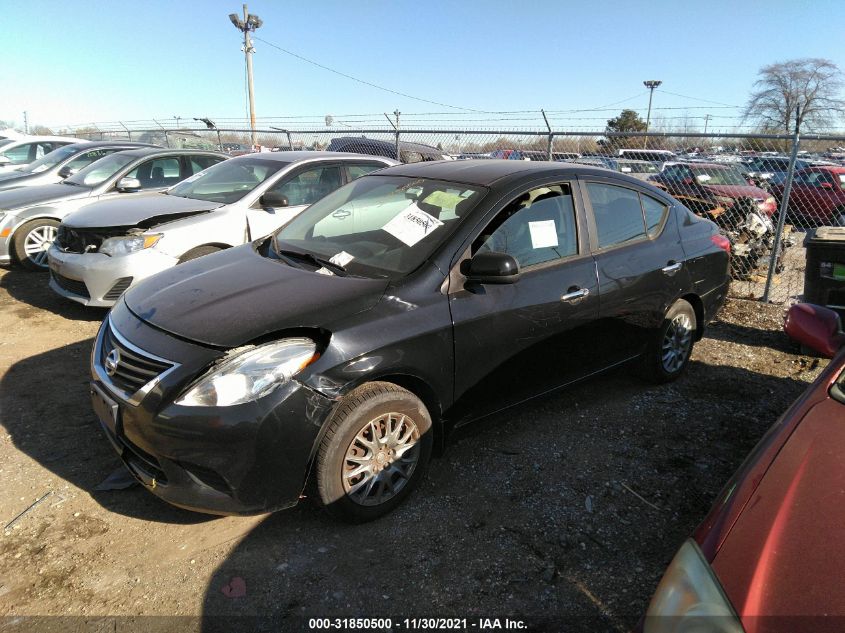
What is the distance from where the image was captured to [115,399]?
2.58 m

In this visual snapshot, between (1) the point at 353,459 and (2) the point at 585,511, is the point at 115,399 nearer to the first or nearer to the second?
(1) the point at 353,459

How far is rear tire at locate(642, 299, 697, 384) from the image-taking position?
165 inches

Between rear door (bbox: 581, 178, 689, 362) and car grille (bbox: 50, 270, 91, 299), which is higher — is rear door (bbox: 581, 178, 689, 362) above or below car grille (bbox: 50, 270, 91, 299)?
above

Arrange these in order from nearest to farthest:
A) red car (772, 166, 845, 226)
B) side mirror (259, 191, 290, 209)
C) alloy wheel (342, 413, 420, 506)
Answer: alloy wheel (342, 413, 420, 506)
side mirror (259, 191, 290, 209)
red car (772, 166, 845, 226)

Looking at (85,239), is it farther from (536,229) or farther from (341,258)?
(536,229)

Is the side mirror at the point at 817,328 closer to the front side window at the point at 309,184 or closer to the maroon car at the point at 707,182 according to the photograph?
the front side window at the point at 309,184

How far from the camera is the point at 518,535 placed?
274cm

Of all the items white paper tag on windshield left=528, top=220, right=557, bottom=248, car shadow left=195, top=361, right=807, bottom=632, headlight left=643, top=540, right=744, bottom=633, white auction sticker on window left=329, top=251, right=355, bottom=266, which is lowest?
car shadow left=195, top=361, right=807, bottom=632

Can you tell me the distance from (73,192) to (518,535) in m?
7.33

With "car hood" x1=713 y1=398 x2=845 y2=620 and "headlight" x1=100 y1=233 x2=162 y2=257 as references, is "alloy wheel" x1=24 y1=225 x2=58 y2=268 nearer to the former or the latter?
"headlight" x1=100 y1=233 x2=162 y2=257

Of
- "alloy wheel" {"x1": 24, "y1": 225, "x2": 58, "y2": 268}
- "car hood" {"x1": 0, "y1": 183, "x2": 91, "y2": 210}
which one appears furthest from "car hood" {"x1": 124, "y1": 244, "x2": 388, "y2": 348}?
"car hood" {"x1": 0, "y1": 183, "x2": 91, "y2": 210}

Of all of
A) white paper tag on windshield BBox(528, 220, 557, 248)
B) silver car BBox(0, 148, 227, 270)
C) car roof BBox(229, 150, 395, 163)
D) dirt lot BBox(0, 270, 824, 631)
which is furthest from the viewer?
silver car BBox(0, 148, 227, 270)

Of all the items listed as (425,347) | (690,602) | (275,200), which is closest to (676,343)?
(425,347)

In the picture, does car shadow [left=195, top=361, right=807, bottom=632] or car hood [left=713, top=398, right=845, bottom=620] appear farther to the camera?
car shadow [left=195, top=361, right=807, bottom=632]
